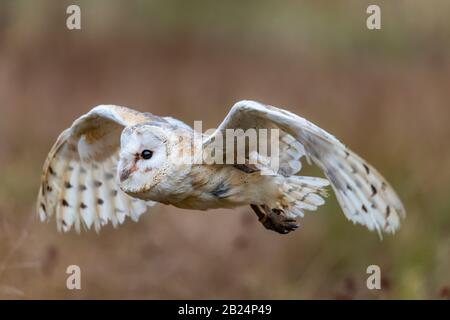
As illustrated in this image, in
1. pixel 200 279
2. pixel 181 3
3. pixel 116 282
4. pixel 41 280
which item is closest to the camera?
pixel 41 280

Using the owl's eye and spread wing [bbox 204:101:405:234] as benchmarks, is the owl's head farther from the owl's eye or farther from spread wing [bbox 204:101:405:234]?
spread wing [bbox 204:101:405:234]

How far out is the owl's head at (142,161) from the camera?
5.14 m

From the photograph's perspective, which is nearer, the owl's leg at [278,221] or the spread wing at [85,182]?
the owl's leg at [278,221]

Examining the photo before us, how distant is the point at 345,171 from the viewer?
5.04 m

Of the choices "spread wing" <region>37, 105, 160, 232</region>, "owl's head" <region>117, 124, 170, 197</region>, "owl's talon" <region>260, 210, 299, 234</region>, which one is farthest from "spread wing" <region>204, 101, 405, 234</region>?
"spread wing" <region>37, 105, 160, 232</region>

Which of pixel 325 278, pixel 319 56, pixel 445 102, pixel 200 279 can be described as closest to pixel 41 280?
pixel 200 279

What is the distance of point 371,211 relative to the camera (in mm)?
5094

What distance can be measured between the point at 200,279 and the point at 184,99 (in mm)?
2743

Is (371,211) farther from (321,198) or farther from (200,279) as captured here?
(200,279)

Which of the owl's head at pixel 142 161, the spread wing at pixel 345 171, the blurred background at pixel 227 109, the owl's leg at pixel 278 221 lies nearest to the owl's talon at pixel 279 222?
the owl's leg at pixel 278 221

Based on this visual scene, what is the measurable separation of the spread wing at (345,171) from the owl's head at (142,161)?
225mm

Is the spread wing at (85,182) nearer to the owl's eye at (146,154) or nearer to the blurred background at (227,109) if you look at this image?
the blurred background at (227,109)

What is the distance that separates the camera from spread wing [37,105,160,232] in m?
6.23

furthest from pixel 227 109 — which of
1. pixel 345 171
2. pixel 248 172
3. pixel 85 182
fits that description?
pixel 345 171
